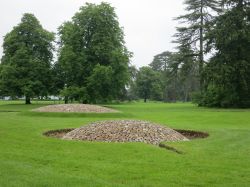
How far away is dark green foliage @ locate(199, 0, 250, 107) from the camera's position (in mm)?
40969

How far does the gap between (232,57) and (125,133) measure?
3064cm

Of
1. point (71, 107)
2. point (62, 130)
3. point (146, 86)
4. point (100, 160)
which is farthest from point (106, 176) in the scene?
point (146, 86)

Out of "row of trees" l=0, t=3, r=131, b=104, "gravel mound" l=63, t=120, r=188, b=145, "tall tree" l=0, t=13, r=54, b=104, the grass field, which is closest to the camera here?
the grass field

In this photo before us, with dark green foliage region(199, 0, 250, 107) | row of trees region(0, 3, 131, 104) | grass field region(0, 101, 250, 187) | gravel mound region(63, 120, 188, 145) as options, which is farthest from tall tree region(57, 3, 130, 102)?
grass field region(0, 101, 250, 187)

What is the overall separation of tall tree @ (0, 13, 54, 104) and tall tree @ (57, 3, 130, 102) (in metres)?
2.60

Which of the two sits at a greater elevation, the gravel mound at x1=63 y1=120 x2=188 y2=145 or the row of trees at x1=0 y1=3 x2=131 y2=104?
the row of trees at x1=0 y1=3 x2=131 y2=104

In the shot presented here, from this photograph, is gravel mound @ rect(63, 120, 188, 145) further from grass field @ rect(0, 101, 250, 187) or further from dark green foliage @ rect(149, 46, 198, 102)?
dark green foliage @ rect(149, 46, 198, 102)

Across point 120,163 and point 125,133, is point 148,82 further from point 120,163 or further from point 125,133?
point 120,163

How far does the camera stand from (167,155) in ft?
37.7

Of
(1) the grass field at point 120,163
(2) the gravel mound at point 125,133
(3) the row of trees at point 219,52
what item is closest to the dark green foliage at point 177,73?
(3) the row of trees at point 219,52

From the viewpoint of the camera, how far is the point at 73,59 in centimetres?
4784

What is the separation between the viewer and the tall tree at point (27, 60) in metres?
48.8

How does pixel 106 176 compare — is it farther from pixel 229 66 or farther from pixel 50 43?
pixel 50 43

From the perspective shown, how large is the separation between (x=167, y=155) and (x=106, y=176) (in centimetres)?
324
